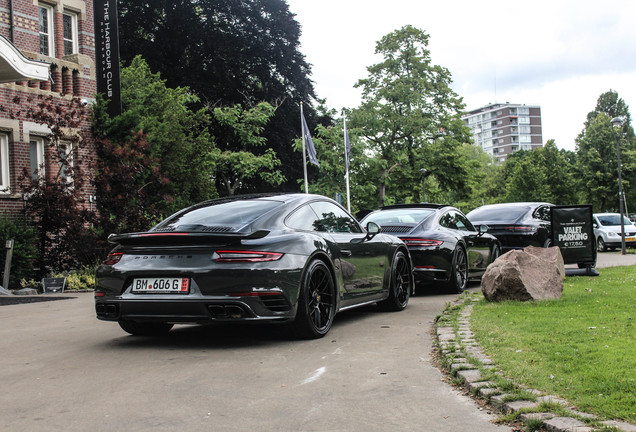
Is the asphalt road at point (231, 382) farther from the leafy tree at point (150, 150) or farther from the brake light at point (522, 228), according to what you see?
the leafy tree at point (150, 150)

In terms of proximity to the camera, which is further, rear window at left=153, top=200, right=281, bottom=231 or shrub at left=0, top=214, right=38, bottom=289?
shrub at left=0, top=214, right=38, bottom=289

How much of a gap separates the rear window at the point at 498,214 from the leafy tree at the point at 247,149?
61.2ft

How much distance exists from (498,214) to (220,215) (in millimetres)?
10422

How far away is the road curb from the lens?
141 inches

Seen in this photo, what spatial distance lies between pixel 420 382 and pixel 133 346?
3.07 m

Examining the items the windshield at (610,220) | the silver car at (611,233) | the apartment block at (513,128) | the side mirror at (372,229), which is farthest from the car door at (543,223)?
the apartment block at (513,128)

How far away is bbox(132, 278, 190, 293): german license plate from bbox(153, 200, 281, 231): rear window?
64 centimetres

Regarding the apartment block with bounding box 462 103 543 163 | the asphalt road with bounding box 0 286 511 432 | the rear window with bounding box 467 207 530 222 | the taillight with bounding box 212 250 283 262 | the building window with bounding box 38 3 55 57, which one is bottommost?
the asphalt road with bounding box 0 286 511 432

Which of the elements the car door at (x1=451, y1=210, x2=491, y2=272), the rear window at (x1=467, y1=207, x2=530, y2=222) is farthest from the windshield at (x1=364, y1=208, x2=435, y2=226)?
the rear window at (x1=467, y1=207, x2=530, y2=222)

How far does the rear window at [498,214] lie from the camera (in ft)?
51.3

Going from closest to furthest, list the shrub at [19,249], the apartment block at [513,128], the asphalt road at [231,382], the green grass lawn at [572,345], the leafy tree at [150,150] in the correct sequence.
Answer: the asphalt road at [231,382] → the green grass lawn at [572,345] → the shrub at [19,249] → the leafy tree at [150,150] → the apartment block at [513,128]

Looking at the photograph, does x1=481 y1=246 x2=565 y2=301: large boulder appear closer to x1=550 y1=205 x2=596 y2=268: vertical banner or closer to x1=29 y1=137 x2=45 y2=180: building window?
x1=550 y1=205 x2=596 y2=268: vertical banner

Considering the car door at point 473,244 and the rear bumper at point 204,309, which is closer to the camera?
the rear bumper at point 204,309

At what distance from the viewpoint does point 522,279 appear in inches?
351
